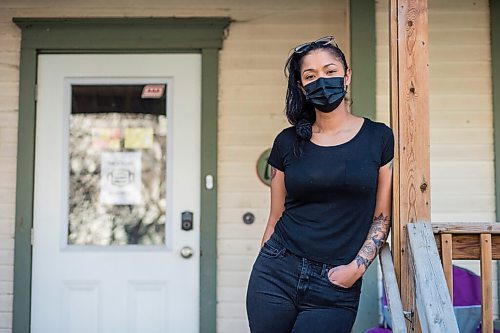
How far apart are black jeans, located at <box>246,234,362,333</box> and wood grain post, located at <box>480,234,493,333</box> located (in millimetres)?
506

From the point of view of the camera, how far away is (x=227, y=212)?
3377 mm

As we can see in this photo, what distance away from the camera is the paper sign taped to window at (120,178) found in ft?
11.2

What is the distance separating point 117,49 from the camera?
3.41 m

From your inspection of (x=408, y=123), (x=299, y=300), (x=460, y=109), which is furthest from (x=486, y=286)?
(x=460, y=109)

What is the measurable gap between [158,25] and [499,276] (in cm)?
227

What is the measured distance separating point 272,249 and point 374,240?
0.99ft

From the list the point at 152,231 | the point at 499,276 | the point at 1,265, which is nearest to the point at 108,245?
the point at 152,231

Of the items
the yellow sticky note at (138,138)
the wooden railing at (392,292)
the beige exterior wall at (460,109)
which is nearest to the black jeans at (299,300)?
the wooden railing at (392,292)

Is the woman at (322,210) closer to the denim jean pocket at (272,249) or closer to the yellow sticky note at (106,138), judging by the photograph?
the denim jean pocket at (272,249)

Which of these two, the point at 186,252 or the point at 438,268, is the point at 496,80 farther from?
the point at 186,252

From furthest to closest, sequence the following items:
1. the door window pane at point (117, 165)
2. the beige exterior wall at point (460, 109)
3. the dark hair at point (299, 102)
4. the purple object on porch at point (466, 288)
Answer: the door window pane at point (117, 165)
the beige exterior wall at point (460, 109)
the purple object on porch at point (466, 288)
the dark hair at point (299, 102)

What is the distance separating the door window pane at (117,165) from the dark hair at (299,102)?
5.35ft

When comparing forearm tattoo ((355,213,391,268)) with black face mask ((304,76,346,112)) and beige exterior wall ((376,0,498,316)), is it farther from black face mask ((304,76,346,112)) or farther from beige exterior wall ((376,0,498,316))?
beige exterior wall ((376,0,498,316))

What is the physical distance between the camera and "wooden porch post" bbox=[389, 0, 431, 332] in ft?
6.69
